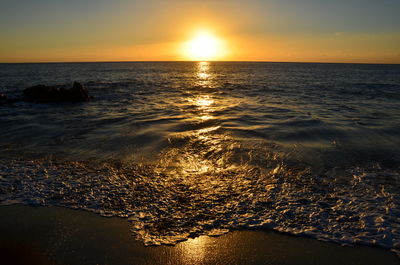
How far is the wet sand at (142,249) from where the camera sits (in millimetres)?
3385

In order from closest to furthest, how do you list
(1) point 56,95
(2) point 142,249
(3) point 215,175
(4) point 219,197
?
(2) point 142,249 < (4) point 219,197 < (3) point 215,175 < (1) point 56,95

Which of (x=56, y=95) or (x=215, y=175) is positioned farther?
(x=56, y=95)

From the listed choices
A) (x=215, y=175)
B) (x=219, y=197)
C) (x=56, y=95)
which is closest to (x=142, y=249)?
(x=219, y=197)

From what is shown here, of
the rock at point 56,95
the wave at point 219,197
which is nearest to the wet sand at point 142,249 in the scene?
the wave at point 219,197

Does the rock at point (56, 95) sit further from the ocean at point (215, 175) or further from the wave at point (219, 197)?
the wave at point (219, 197)

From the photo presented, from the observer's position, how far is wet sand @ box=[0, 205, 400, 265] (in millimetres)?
3385

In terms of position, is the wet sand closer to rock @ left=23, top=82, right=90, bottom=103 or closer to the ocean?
the ocean

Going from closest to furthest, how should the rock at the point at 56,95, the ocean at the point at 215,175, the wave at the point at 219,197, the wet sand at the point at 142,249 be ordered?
1. the wet sand at the point at 142,249
2. the wave at the point at 219,197
3. the ocean at the point at 215,175
4. the rock at the point at 56,95

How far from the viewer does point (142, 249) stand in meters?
3.59

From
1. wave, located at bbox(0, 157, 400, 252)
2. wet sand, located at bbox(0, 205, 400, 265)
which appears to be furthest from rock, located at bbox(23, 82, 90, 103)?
wet sand, located at bbox(0, 205, 400, 265)

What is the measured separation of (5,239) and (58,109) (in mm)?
13713

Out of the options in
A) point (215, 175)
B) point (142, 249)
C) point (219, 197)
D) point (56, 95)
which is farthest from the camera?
point (56, 95)

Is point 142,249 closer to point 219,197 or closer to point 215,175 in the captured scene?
point 219,197

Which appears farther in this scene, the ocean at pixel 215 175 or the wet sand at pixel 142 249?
the ocean at pixel 215 175
